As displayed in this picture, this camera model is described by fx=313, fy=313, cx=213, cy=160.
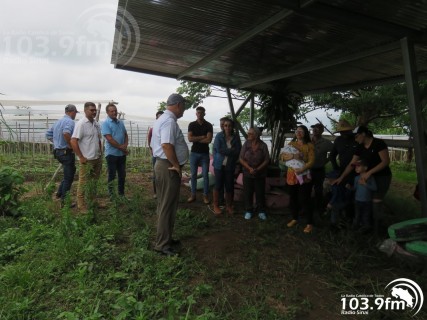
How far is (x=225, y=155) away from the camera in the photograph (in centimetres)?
500

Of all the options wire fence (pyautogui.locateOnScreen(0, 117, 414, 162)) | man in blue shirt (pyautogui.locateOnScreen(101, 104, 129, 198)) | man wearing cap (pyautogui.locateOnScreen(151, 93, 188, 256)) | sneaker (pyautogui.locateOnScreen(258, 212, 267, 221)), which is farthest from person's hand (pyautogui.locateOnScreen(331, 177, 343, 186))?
wire fence (pyautogui.locateOnScreen(0, 117, 414, 162))

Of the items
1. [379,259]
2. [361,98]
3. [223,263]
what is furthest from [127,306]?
[361,98]

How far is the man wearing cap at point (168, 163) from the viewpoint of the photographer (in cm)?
324

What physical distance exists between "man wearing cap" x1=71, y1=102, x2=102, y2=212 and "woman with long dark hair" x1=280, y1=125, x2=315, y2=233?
110 inches

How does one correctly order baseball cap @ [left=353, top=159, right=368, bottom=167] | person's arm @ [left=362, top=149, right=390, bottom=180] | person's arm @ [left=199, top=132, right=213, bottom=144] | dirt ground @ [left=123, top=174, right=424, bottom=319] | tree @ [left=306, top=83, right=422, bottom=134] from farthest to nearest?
tree @ [left=306, top=83, right=422, bottom=134] → person's arm @ [left=199, top=132, right=213, bottom=144] → baseball cap @ [left=353, top=159, right=368, bottom=167] → person's arm @ [left=362, top=149, right=390, bottom=180] → dirt ground @ [left=123, top=174, right=424, bottom=319]

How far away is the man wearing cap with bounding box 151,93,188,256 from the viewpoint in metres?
3.24

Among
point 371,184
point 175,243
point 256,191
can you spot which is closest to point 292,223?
point 256,191

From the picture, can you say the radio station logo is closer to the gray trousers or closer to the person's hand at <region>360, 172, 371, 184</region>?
the person's hand at <region>360, 172, 371, 184</region>

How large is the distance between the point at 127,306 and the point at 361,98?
1008 cm

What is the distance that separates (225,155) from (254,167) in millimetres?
530

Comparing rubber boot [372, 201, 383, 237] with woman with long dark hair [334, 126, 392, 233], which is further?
rubber boot [372, 201, 383, 237]

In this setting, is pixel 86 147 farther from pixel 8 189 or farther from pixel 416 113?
pixel 416 113

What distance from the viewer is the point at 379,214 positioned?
13.2 feet

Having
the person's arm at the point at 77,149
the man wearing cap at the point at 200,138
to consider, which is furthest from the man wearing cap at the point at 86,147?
the man wearing cap at the point at 200,138
